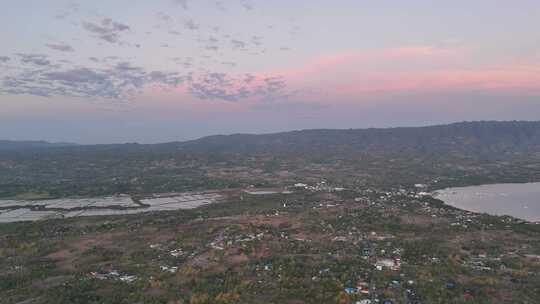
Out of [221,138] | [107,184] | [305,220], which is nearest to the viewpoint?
[305,220]

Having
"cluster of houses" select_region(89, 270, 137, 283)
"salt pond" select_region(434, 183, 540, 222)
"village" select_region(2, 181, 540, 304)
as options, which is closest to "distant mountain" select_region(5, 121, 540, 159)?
"salt pond" select_region(434, 183, 540, 222)

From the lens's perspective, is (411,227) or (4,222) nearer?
(411,227)

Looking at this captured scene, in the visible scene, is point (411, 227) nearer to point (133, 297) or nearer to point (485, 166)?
point (133, 297)

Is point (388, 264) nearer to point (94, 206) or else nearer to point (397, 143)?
point (94, 206)

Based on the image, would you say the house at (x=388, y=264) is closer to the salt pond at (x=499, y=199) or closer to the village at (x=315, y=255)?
the village at (x=315, y=255)

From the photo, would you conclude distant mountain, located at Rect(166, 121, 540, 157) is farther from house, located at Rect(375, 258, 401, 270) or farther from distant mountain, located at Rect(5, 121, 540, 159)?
house, located at Rect(375, 258, 401, 270)

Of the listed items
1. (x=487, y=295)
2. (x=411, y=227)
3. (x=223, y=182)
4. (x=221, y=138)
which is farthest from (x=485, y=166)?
(x=221, y=138)

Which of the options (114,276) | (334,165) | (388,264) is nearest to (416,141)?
(334,165)

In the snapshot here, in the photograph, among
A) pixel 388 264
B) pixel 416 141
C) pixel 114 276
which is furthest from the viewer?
pixel 416 141

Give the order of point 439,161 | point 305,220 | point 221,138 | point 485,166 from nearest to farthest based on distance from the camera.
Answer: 1. point 305,220
2. point 485,166
3. point 439,161
4. point 221,138
